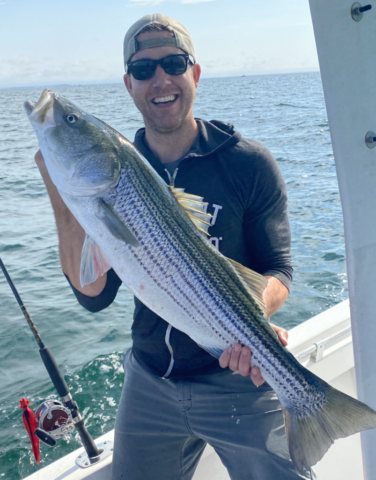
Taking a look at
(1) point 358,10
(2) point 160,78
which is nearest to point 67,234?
(2) point 160,78

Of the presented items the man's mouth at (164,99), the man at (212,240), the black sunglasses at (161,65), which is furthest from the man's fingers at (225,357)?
the black sunglasses at (161,65)

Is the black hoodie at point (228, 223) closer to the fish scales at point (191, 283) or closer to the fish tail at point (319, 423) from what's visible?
the fish scales at point (191, 283)

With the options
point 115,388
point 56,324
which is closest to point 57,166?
point 115,388

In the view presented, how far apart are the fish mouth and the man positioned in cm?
90

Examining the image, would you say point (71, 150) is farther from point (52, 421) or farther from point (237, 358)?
point (52, 421)

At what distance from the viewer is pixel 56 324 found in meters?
7.08

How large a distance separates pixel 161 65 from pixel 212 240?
1.20m

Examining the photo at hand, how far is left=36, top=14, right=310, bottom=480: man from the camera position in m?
2.73

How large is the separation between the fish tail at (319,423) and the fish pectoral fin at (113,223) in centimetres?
114

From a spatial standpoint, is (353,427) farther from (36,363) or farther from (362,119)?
(36,363)

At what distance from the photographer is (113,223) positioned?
211 centimetres

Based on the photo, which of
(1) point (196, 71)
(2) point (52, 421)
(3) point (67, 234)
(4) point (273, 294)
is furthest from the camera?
(1) point (196, 71)

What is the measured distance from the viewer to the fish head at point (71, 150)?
213 centimetres

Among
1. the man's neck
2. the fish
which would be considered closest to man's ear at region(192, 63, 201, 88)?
the man's neck
